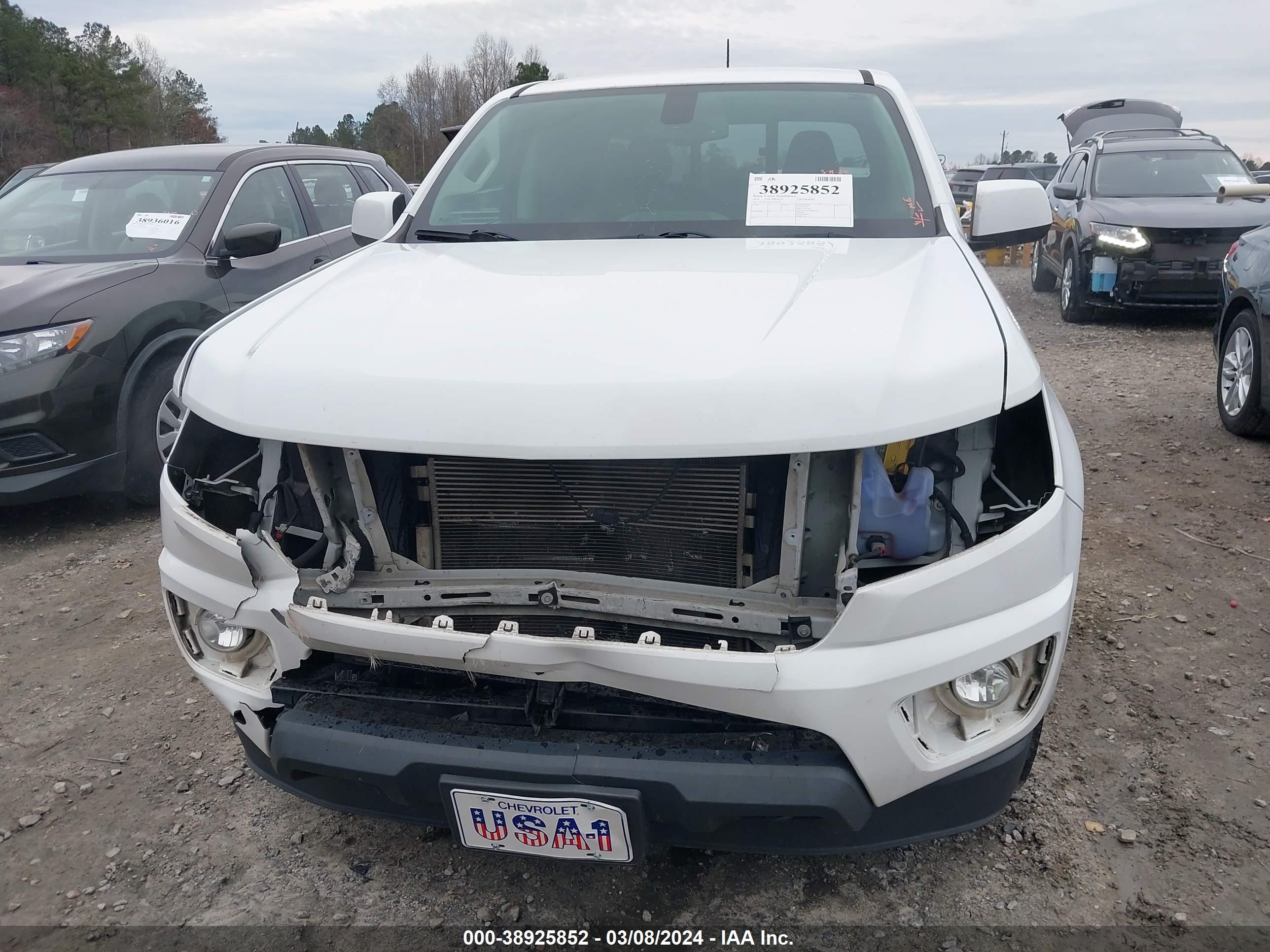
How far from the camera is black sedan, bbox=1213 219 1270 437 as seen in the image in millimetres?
4816

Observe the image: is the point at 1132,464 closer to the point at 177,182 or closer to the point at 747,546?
the point at 747,546

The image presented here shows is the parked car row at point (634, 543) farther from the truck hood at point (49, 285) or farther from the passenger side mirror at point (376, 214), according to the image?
the truck hood at point (49, 285)

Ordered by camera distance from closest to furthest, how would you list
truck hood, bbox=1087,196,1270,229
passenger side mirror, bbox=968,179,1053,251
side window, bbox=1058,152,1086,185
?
passenger side mirror, bbox=968,179,1053,251
truck hood, bbox=1087,196,1270,229
side window, bbox=1058,152,1086,185

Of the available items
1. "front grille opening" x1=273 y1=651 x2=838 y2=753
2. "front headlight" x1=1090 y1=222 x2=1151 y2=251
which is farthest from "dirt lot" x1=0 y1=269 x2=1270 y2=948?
"front headlight" x1=1090 y1=222 x2=1151 y2=251

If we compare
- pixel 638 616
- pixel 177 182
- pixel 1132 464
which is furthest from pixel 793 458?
pixel 177 182

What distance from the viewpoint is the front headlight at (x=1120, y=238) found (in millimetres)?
7789

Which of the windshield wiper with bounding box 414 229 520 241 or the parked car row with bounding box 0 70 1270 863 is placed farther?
the windshield wiper with bounding box 414 229 520 241

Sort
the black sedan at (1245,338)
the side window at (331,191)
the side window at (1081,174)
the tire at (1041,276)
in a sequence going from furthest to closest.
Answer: the tire at (1041,276)
the side window at (1081,174)
the side window at (331,191)
the black sedan at (1245,338)

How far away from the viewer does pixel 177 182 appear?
5215 mm

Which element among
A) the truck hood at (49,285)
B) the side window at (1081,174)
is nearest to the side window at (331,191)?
the truck hood at (49,285)

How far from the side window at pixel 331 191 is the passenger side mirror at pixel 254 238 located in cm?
111

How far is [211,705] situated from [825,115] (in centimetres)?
284

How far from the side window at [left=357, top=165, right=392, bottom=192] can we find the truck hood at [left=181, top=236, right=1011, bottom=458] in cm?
443

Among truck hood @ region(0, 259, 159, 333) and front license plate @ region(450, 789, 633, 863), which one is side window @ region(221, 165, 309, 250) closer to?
truck hood @ region(0, 259, 159, 333)
